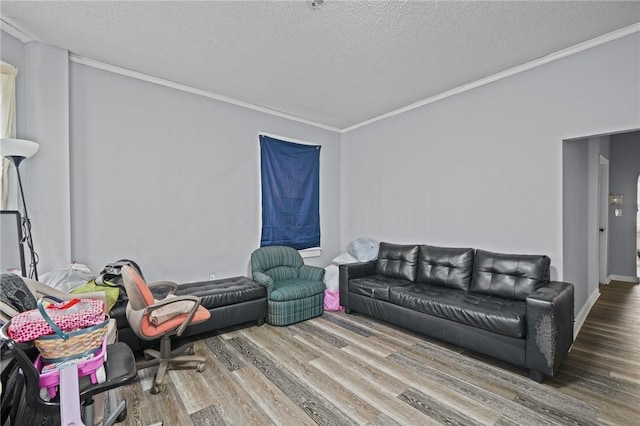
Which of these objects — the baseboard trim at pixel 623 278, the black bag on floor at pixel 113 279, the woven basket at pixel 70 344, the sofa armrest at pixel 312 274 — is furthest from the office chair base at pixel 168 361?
the baseboard trim at pixel 623 278

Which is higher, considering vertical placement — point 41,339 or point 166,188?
point 166,188

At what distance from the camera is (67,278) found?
103 inches

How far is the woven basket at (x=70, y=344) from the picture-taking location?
1.29 metres

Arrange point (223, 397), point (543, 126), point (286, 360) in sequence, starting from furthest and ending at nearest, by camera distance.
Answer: point (543, 126) → point (286, 360) → point (223, 397)

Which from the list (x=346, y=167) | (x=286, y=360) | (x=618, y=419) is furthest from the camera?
(x=346, y=167)

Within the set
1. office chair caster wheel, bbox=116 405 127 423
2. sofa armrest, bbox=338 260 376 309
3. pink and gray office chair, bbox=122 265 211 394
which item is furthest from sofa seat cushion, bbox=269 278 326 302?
office chair caster wheel, bbox=116 405 127 423

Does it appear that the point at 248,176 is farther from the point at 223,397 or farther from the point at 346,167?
the point at 223,397

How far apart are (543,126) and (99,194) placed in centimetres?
467

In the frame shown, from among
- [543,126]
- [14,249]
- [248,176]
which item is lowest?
[14,249]

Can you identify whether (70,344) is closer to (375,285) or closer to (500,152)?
(375,285)

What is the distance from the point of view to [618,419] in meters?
1.91

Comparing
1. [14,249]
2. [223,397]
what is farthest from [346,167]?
[14,249]

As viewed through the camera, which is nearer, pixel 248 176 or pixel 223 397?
pixel 223 397

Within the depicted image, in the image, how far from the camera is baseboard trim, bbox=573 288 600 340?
3.26 meters
